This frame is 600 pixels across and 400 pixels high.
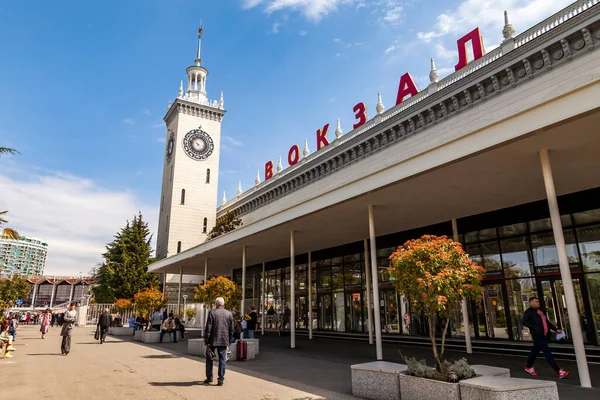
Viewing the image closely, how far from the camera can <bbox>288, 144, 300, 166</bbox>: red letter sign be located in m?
37.7

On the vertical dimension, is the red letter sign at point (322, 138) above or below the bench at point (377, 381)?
above

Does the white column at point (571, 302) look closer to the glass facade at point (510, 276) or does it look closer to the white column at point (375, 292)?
the glass facade at point (510, 276)

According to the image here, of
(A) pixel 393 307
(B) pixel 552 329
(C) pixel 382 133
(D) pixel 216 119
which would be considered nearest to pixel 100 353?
(A) pixel 393 307

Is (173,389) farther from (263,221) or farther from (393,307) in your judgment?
(393,307)

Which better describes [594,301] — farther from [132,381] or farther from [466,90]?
[132,381]

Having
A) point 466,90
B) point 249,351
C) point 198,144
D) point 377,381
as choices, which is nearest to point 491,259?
point 466,90

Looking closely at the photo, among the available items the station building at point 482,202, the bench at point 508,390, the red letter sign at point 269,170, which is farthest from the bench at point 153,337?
the red letter sign at point 269,170

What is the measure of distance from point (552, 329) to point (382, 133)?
1815 centimetres

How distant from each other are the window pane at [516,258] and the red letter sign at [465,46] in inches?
473

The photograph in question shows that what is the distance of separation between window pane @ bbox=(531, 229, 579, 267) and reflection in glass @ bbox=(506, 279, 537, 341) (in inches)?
34.0

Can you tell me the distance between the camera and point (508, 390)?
5047 mm

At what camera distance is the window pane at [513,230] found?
14430 mm

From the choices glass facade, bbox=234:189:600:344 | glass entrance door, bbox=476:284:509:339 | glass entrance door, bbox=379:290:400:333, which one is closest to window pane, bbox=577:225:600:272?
glass facade, bbox=234:189:600:344

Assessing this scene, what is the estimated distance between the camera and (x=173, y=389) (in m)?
7.70
